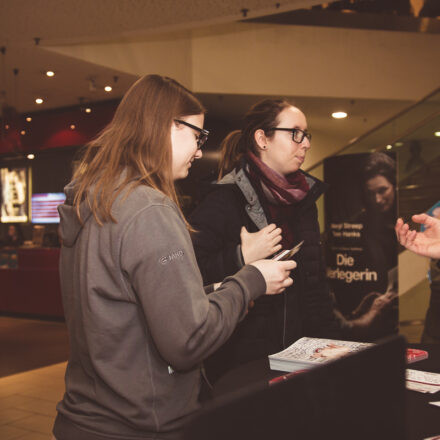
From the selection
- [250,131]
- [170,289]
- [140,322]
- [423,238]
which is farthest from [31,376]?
[170,289]

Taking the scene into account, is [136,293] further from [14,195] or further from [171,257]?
[14,195]

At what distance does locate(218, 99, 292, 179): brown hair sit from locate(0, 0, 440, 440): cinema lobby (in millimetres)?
11

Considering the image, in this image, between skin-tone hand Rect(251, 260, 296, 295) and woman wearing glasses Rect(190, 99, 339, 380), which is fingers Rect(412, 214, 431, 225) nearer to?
woman wearing glasses Rect(190, 99, 339, 380)

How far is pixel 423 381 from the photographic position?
Answer: 4.34 feet

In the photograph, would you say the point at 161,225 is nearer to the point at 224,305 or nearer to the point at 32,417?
the point at 224,305

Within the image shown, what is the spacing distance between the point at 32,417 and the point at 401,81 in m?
6.86

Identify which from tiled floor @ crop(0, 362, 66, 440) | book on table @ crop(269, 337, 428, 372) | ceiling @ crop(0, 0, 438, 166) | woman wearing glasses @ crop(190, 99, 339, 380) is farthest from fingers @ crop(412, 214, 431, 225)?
ceiling @ crop(0, 0, 438, 166)

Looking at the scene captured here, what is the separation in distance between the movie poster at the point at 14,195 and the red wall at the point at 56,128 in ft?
1.63

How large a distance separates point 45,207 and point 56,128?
1460 mm

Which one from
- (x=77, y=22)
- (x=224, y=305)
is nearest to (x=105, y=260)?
(x=224, y=305)

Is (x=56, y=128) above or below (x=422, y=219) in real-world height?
above

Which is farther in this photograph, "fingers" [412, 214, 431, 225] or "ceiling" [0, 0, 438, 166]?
"ceiling" [0, 0, 438, 166]

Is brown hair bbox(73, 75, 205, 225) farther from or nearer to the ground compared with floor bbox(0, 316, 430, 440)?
farther from the ground

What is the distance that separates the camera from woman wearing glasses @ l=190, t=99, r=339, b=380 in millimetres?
1862
